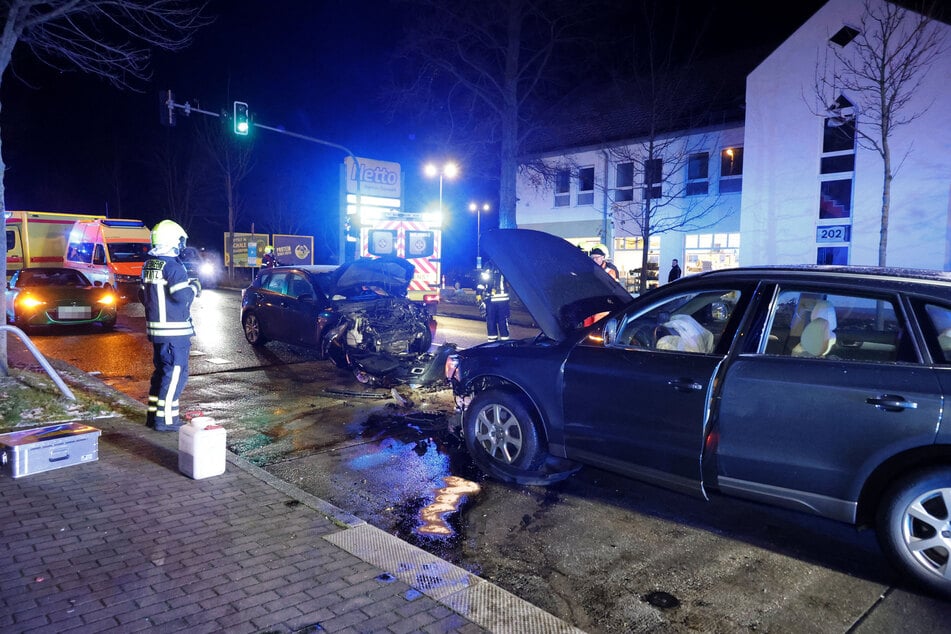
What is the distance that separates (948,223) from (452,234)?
31942 mm

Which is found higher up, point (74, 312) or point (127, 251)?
point (127, 251)

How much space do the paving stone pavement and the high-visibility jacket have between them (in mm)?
1716

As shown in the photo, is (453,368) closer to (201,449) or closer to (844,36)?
(201,449)

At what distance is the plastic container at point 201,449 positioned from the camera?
198 inches

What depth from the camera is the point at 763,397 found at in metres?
3.84

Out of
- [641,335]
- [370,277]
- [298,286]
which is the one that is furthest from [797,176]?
[641,335]

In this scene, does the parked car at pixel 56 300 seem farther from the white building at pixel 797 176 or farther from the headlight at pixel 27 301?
the white building at pixel 797 176

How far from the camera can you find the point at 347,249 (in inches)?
920

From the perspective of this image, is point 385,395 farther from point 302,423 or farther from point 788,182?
point 788,182

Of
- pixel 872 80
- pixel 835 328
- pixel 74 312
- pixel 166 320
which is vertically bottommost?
pixel 74 312

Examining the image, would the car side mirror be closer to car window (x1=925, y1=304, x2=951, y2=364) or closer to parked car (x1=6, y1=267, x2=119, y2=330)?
car window (x1=925, y1=304, x2=951, y2=364)

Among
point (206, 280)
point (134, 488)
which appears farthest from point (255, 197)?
point (134, 488)

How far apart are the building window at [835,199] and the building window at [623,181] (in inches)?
314

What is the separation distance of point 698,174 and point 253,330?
18.6 meters
